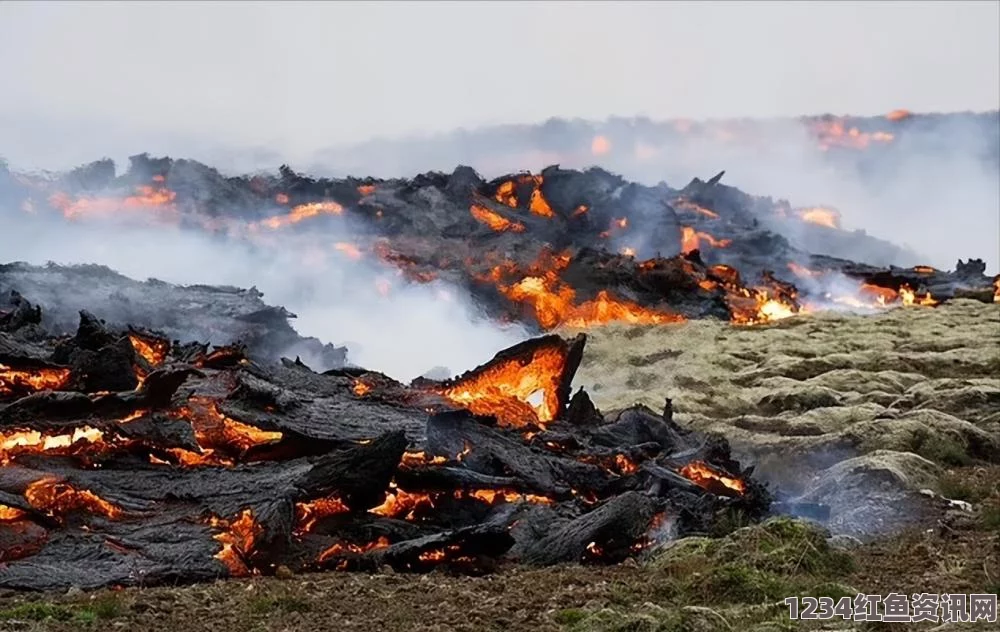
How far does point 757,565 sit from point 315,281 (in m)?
23.5

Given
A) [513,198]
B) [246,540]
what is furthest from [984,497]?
[513,198]

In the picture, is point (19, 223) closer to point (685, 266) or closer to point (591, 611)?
point (685, 266)

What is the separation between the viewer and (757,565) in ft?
28.8

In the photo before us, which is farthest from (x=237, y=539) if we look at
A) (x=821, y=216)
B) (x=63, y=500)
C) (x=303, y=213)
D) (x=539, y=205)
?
(x=821, y=216)

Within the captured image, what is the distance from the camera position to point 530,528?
10164 millimetres

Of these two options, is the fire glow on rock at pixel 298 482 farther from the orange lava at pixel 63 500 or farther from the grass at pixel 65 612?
the grass at pixel 65 612

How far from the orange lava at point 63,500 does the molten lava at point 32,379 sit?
273cm

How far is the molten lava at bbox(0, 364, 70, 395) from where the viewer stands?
1212cm

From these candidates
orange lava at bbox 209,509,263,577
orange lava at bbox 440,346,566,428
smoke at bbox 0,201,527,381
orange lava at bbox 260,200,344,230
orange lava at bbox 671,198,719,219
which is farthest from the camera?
orange lava at bbox 671,198,719,219

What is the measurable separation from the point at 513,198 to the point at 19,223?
1836cm

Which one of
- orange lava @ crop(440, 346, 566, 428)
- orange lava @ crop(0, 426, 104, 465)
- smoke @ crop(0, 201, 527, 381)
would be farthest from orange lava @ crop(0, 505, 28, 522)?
smoke @ crop(0, 201, 527, 381)

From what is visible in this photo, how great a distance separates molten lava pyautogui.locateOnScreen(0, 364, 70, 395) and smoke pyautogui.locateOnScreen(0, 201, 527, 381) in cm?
1228

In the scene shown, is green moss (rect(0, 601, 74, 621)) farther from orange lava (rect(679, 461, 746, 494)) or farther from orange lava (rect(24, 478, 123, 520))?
orange lava (rect(679, 461, 746, 494))

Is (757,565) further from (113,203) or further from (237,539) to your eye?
(113,203)
